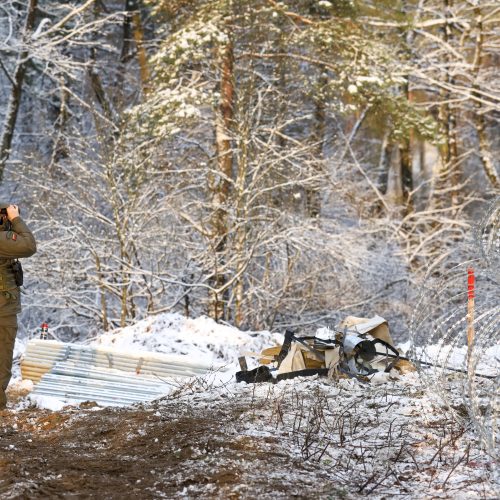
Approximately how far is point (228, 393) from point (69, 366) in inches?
108

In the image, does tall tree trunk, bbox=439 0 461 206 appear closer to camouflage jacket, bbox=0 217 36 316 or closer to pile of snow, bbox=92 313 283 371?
pile of snow, bbox=92 313 283 371

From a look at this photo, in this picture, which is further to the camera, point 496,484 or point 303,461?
point 303,461

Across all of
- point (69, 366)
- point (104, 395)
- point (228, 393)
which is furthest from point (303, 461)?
point (69, 366)

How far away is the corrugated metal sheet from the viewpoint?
8.05 meters

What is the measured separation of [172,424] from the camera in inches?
231

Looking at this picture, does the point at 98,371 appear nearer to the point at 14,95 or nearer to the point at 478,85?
the point at 14,95

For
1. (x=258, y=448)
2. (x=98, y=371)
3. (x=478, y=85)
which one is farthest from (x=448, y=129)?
(x=258, y=448)

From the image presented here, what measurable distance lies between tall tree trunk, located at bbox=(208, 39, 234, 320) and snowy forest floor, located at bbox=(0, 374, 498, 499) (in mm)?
7129

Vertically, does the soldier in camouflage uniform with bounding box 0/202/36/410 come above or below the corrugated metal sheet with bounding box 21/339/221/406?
above

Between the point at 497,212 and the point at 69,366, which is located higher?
the point at 497,212

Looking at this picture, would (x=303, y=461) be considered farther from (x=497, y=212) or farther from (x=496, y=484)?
(x=497, y=212)

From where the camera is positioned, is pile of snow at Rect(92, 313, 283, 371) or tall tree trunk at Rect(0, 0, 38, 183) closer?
pile of snow at Rect(92, 313, 283, 371)

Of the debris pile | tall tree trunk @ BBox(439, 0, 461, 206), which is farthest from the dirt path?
tall tree trunk @ BBox(439, 0, 461, 206)

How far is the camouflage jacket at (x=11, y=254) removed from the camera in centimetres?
712
